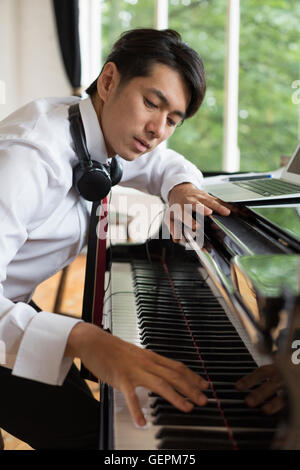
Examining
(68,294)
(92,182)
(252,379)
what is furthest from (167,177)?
(68,294)

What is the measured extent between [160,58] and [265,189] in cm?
40

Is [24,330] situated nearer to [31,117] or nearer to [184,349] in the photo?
[184,349]

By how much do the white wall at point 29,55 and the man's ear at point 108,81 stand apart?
3677 mm

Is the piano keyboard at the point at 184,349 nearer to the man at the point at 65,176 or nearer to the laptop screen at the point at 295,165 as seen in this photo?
the man at the point at 65,176

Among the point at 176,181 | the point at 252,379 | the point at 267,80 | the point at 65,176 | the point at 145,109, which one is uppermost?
the point at 145,109

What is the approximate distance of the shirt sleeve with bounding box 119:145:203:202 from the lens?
1.45m

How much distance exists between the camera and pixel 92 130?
1.16 meters

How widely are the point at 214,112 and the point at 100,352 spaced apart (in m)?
4.39

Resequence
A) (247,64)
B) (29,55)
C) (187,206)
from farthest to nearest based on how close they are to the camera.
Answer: (29,55)
(247,64)
(187,206)

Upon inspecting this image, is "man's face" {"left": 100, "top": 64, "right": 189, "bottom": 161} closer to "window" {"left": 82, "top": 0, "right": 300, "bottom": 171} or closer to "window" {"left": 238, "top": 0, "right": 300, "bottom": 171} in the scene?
"window" {"left": 82, "top": 0, "right": 300, "bottom": 171}

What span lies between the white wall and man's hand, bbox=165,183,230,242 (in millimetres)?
3747

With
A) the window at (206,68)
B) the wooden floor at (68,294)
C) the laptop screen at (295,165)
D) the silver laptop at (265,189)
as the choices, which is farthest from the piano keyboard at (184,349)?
the window at (206,68)

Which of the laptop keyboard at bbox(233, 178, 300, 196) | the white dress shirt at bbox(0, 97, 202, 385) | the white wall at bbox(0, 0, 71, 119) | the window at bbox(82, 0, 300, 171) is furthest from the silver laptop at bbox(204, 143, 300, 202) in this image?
the white wall at bbox(0, 0, 71, 119)

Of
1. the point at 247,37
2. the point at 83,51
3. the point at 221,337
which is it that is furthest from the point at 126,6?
the point at 221,337
